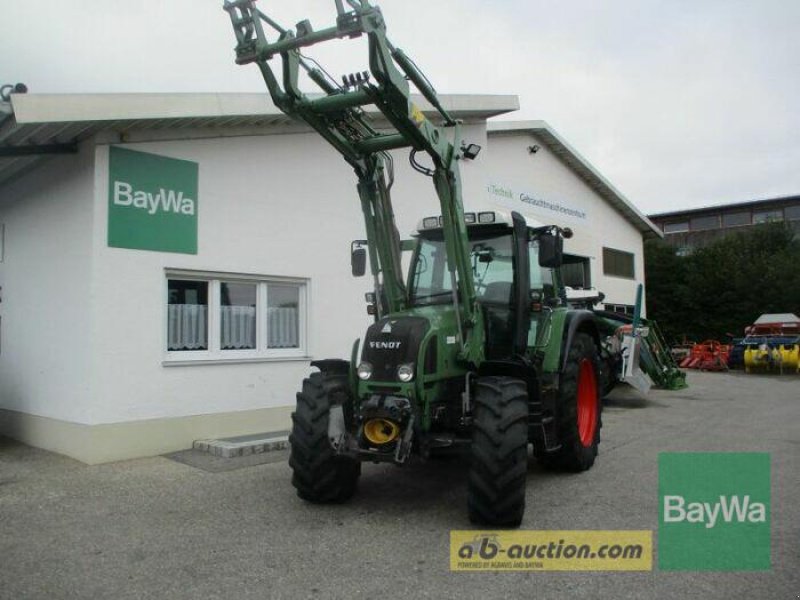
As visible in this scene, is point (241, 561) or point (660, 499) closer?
point (241, 561)

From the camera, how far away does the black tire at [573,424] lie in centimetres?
633

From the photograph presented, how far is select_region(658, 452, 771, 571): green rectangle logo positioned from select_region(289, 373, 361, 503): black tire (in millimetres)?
2477

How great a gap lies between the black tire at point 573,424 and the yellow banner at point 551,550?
5.24ft

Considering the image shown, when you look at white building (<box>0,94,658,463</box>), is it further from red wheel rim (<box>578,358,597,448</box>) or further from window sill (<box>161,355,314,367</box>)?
red wheel rim (<box>578,358,597,448</box>)

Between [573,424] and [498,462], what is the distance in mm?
1914

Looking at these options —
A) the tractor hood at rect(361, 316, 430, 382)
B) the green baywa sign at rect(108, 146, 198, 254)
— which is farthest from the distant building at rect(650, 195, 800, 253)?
the tractor hood at rect(361, 316, 430, 382)

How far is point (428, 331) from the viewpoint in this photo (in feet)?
17.4

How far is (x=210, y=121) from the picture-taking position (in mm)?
8117

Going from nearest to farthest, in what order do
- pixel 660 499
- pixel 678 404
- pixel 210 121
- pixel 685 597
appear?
pixel 685 597 < pixel 660 499 < pixel 210 121 < pixel 678 404

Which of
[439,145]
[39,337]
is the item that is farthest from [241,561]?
[39,337]

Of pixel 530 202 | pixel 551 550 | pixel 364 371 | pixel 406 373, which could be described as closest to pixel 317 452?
pixel 364 371

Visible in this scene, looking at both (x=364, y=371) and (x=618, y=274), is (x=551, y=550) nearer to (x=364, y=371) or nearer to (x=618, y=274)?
(x=364, y=371)

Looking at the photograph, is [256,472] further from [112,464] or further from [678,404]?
[678,404]

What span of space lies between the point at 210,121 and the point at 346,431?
462 cm
